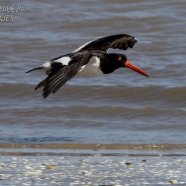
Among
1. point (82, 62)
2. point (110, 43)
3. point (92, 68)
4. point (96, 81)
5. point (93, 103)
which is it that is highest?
point (110, 43)

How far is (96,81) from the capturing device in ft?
45.1

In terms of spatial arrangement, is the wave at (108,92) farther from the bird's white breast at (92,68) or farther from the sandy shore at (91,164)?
the sandy shore at (91,164)

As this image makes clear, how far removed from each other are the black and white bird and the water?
354 millimetres

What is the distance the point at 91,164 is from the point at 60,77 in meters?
1.26

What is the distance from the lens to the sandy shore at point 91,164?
7992 millimetres

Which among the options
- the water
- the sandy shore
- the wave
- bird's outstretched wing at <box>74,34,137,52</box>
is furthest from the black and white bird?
the wave

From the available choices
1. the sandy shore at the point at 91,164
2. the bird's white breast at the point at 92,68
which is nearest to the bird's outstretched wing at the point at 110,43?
the bird's white breast at the point at 92,68

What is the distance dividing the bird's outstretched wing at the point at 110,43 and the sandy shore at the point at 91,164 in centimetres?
190

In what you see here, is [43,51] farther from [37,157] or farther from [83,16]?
[37,157]

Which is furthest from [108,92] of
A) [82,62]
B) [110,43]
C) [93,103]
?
[82,62]

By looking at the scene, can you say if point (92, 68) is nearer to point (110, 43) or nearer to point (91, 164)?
point (110, 43)

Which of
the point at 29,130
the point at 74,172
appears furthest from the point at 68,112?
the point at 74,172

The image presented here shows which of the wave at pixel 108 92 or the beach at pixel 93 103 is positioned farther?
the wave at pixel 108 92

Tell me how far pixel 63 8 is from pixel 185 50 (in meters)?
4.13
